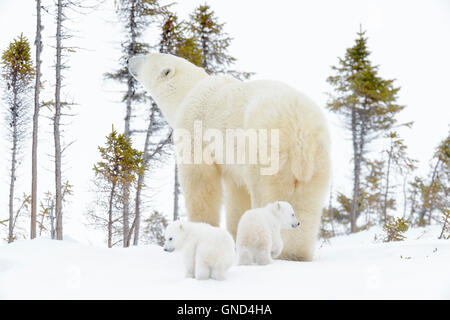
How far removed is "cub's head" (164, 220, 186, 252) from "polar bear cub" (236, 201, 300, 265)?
0.52 m

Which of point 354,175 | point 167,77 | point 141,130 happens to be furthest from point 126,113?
point 354,175

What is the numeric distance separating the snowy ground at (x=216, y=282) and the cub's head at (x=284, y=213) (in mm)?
313

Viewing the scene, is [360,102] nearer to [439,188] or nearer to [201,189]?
[439,188]

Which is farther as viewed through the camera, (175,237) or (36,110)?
(36,110)

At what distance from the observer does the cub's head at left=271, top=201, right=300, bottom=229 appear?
274 cm

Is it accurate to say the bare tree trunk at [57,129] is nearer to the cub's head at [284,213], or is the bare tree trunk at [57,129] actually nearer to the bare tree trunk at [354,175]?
the cub's head at [284,213]

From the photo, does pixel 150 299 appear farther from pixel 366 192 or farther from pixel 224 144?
pixel 366 192

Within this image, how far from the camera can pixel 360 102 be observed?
14.1 meters

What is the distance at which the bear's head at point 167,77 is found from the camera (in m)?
4.23

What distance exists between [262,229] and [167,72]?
2387mm

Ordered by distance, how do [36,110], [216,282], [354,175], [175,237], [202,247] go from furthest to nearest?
[354,175] → [36,110] → [175,237] → [202,247] → [216,282]

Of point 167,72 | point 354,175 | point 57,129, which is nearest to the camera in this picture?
point 167,72

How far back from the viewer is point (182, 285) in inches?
80.4
